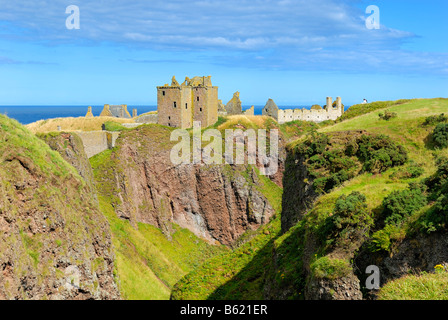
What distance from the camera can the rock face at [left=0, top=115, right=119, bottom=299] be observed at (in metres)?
22.2

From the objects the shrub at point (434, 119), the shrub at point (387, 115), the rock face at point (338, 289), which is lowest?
the rock face at point (338, 289)

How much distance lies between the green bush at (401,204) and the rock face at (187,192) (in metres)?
47.3

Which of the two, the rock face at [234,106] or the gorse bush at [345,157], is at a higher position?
the rock face at [234,106]

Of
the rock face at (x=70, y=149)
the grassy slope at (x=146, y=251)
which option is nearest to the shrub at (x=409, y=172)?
the grassy slope at (x=146, y=251)

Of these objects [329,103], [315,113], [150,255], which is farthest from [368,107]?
[329,103]

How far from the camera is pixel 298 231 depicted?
81.0ft

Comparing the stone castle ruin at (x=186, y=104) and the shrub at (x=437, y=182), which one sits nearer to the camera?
the shrub at (x=437, y=182)

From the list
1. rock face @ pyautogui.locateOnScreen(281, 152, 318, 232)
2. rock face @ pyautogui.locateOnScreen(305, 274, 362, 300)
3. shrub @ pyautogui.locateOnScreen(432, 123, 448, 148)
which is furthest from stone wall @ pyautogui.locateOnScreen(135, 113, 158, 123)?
rock face @ pyautogui.locateOnScreen(305, 274, 362, 300)

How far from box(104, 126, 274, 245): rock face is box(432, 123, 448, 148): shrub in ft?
142

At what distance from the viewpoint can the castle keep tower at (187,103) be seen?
245 ft

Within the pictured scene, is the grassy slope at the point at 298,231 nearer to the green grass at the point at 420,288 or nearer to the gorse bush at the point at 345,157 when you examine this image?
the gorse bush at the point at 345,157
